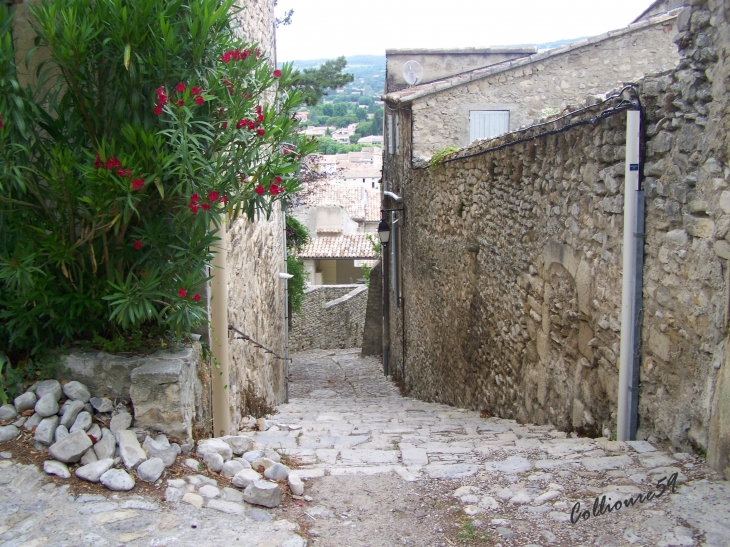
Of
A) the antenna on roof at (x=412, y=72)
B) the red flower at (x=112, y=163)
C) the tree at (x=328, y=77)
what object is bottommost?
the red flower at (x=112, y=163)

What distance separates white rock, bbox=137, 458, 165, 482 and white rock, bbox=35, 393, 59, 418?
1.90 feet

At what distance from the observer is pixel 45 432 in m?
3.24

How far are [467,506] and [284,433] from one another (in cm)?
247

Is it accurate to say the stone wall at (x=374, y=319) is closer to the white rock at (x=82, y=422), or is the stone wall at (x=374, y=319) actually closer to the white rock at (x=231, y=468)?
the white rock at (x=231, y=468)

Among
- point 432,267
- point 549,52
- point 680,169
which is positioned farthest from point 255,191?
point 549,52

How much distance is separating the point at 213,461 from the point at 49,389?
3.08ft

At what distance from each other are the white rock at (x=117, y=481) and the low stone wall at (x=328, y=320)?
723 inches

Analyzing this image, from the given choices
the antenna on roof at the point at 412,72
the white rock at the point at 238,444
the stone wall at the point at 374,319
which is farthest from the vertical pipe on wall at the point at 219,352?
the stone wall at the point at 374,319

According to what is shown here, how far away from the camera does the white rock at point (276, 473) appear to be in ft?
11.5

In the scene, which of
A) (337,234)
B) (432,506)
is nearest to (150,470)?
(432,506)

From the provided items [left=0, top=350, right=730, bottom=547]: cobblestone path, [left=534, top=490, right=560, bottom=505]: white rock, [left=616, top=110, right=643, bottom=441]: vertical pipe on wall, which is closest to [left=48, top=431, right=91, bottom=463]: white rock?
[left=0, top=350, right=730, bottom=547]: cobblestone path

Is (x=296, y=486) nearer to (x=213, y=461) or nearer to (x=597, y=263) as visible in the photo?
(x=213, y=461)

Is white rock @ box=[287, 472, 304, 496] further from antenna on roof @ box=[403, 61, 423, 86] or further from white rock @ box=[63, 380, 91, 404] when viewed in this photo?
antenna on roof @ box=[403, 61, 423, 86]

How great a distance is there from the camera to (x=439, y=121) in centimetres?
1070
